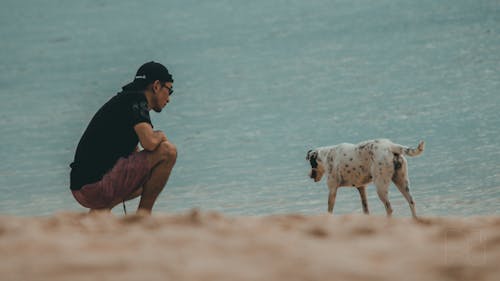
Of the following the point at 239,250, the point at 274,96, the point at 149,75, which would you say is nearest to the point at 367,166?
the point at 149,75

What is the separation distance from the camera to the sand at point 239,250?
409 cm

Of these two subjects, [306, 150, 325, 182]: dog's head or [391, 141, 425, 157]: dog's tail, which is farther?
[306, 150, 325, 182]: dog's head

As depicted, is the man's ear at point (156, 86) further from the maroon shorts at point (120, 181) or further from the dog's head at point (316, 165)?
the dog's head at point (316, 165)

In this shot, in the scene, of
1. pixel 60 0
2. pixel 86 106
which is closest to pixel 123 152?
pixel 86 106

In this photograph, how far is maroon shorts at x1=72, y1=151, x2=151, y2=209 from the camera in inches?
274

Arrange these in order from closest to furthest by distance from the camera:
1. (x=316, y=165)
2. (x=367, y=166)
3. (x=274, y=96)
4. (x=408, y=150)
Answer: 1. (x=408, y=150)
2. (x=367, y=166)
3. (x=316, y=165)
4. (x=274, y=96)

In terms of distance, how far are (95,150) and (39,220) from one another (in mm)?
1149

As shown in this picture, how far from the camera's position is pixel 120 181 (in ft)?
22.9

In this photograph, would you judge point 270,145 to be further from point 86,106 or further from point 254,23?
point 254,23

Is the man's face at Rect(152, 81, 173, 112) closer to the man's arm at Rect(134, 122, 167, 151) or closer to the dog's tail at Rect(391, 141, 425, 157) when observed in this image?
the man's arm at Rect(134, 122, 167, 151)

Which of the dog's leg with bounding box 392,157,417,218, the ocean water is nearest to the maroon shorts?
the dog's leg with bounding box 392,157,417,218

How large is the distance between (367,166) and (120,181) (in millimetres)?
2155

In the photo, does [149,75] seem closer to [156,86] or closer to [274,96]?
[156,86]

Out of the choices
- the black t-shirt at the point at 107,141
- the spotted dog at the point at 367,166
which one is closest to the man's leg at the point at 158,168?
the black t-shirt at the point at 107,141
